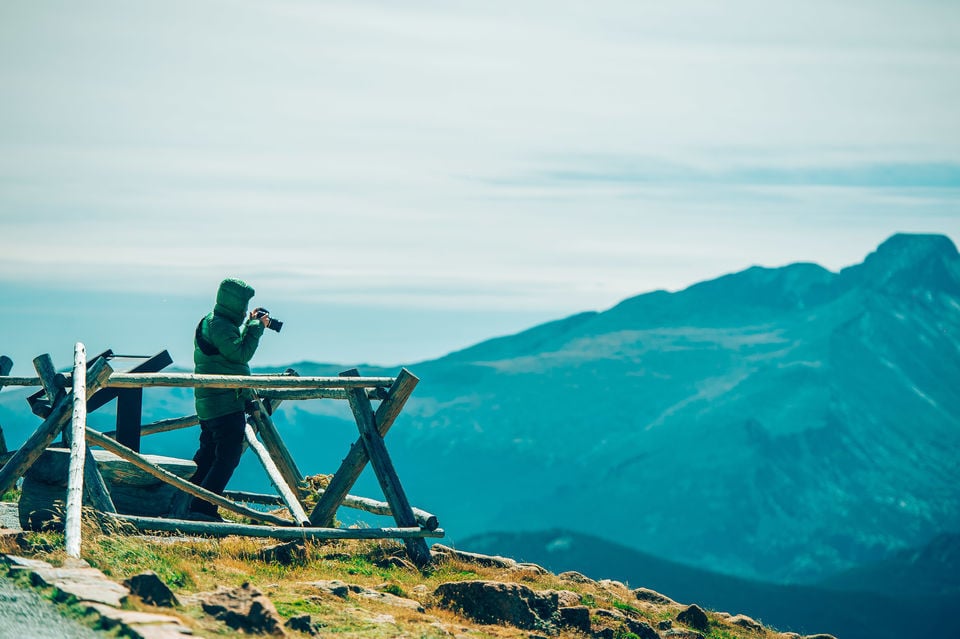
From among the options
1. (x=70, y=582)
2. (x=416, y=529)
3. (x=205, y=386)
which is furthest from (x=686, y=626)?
(x=70, y=582)

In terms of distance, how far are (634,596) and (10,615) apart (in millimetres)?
10660

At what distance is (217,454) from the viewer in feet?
47.5

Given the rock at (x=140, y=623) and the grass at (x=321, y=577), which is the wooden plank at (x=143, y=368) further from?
the rock at (x=140, y=623)

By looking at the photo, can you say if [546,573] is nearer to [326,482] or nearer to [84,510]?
[326,482]

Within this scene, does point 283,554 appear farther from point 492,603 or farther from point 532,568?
point 532,568

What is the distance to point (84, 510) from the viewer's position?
483 inches

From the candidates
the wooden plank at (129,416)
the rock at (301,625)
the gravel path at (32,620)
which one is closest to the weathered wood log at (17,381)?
the wooden plank at (129,416)

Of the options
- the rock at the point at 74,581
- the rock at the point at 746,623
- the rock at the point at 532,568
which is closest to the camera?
the rock at the point at 74,581

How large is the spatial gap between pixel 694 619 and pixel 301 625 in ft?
25.0

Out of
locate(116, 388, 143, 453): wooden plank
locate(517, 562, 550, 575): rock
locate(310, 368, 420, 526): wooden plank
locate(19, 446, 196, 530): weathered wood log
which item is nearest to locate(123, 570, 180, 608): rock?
locate(19, 446, 196, 530): weathered wood log

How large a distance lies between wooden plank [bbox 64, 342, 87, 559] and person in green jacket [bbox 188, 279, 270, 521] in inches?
63.9

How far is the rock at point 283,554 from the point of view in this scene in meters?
12.7

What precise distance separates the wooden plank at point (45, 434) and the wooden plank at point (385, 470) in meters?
3.24

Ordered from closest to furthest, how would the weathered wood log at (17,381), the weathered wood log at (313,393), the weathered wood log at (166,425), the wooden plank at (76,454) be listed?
Result: the wooden plank at (76,454), the weathered wood log at (313,393), the weathered wood log at (17,381), the weathered wood log at (166,425)
